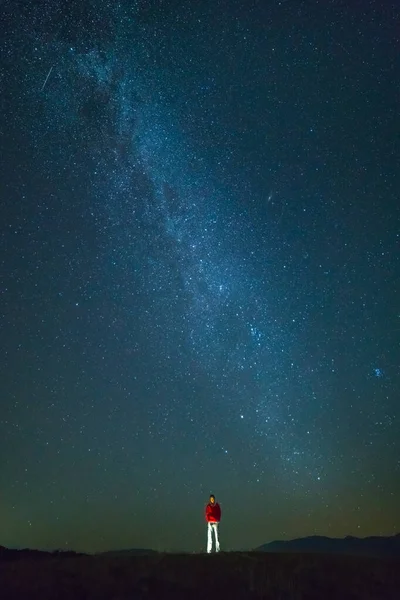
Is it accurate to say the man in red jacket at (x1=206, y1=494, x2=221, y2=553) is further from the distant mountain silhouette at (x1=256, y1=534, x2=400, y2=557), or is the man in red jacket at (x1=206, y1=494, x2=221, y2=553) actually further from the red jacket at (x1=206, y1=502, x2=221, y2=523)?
the distant mountain silhouette at (x1=256, y1=534, x2=400, y2=557)

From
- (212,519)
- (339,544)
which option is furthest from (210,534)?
(339,544)

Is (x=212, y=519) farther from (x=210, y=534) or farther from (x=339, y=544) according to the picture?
(x=339, y=544)

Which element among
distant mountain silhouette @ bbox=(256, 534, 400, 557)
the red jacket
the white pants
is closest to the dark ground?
the white pants

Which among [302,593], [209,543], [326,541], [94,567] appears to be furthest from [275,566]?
[326,541]

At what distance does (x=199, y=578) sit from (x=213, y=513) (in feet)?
8.09

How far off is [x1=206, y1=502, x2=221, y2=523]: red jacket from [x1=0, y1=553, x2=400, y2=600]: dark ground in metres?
1.31

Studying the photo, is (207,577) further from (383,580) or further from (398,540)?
(398,540)

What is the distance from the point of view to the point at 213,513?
17328 millimetres

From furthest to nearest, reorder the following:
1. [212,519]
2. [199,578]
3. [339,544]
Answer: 1. [339,544]
2. [212,519]
3. [199,578]

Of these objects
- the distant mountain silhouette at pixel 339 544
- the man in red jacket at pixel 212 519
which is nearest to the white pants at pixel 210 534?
the man in red jacket at pixel 212 519

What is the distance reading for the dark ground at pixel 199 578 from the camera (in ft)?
47.8

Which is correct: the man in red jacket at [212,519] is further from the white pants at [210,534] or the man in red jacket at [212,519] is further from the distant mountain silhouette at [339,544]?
the distant mountain silhouette at [339,544]

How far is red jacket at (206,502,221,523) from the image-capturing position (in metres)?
17.3

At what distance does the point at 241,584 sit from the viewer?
14.9 meters
